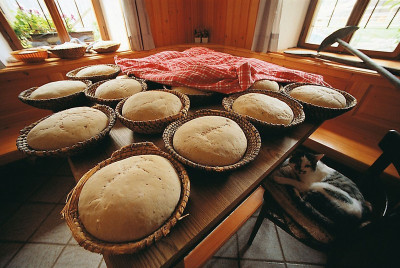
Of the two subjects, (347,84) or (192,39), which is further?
(192,39)

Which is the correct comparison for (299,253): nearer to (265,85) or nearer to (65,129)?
(265,85)

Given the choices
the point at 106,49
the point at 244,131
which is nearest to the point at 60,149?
the point at 244,131

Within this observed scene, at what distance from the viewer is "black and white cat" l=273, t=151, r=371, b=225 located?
3.29 feet

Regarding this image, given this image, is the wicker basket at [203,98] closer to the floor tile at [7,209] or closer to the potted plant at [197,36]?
the floor tile at [7,209]

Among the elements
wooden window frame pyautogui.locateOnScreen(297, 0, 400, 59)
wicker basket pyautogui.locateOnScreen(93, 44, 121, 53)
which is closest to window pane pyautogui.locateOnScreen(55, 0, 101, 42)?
wicker basket pyautogui.locateOnScreen(93, 44, 121, 53)

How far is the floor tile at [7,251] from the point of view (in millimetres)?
1441

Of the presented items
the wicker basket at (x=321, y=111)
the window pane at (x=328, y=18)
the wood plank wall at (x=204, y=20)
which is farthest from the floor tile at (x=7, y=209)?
the window pane at (x=328, y=18)

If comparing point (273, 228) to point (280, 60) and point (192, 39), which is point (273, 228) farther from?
point (192, 39)

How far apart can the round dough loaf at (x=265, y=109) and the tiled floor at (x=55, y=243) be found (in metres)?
1.26

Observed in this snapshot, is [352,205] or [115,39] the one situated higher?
[115,39]

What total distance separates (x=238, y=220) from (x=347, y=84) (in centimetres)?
212

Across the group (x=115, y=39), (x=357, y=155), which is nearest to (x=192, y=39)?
(x=115, y=39)

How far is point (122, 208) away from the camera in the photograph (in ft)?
1.59

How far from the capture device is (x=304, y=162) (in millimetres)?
1226
